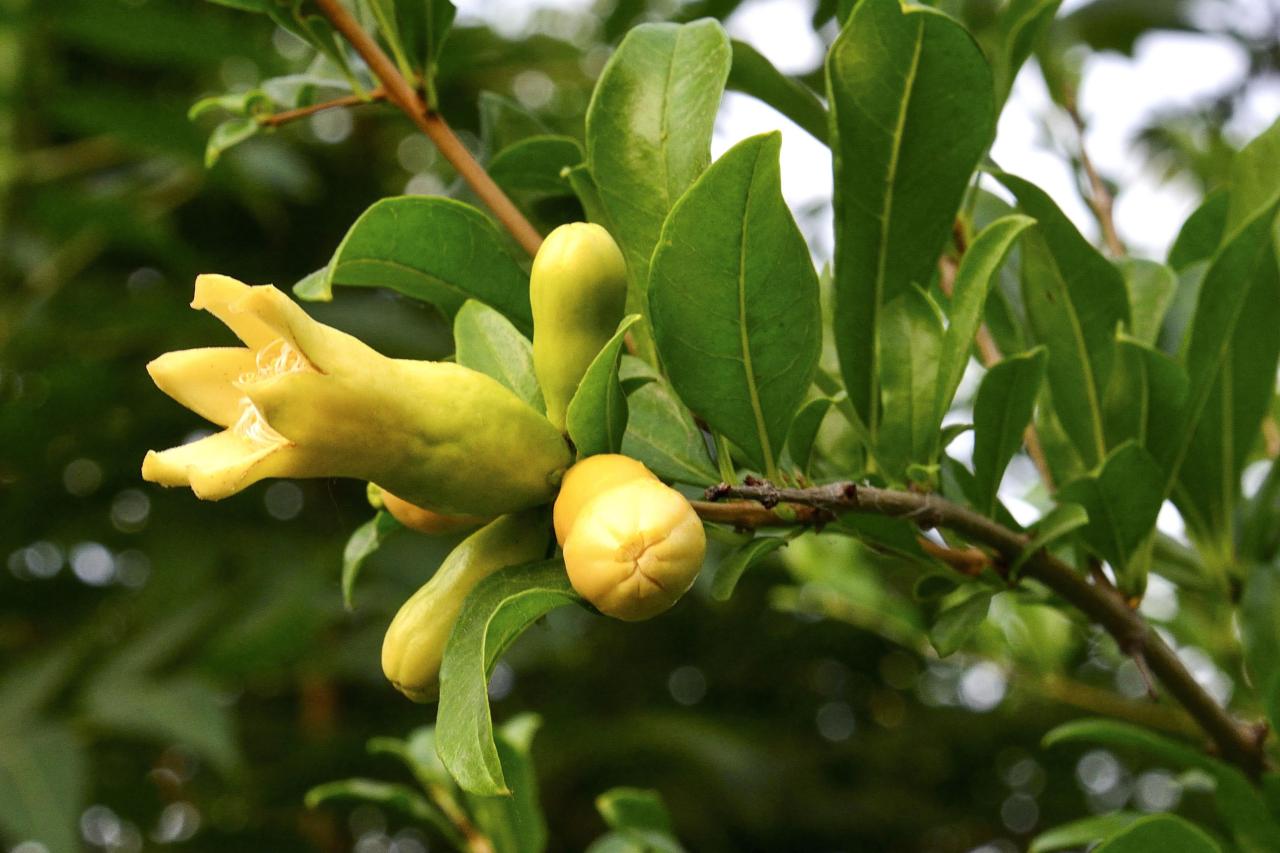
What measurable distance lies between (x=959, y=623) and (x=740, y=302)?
0.22 metres

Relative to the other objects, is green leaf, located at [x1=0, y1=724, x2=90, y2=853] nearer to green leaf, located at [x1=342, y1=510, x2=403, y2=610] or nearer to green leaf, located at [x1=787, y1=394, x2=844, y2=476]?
green leaf, located at [x1=342, y1=510, x2=403, y2=610]

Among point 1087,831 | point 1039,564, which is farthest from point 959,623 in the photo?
point 1087,831

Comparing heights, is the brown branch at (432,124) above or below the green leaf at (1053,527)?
above

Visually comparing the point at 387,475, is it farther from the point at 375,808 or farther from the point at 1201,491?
the point at 375,808

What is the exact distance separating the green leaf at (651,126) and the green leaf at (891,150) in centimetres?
6

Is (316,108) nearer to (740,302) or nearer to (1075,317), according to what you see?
(740,302)

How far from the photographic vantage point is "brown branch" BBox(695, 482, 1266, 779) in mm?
490

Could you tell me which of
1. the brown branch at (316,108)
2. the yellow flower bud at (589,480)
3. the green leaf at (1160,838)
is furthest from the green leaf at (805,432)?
the brown branch at (316,108)

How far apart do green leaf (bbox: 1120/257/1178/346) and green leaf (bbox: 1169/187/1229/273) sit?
0.20 ft

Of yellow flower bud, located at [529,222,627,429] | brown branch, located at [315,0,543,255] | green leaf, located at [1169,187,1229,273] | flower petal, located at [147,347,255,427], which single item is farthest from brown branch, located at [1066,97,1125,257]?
flower petal, located at [147,347,255,427]

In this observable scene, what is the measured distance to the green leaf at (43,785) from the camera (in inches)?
56.6

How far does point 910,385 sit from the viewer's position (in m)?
0.61

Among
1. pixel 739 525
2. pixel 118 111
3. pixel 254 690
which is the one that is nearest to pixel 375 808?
pixel 254 690

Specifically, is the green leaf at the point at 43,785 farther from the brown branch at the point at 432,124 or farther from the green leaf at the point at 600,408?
the green leaf at the point at 600,408
